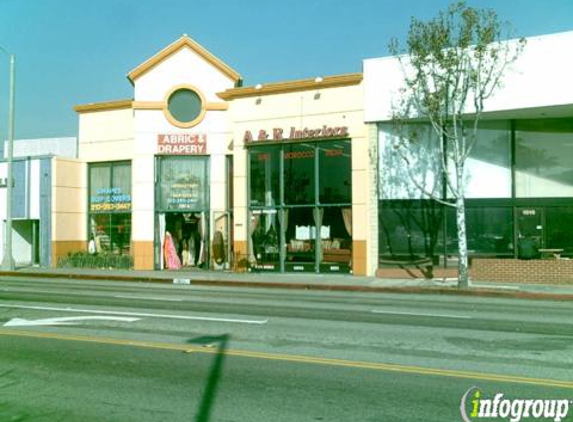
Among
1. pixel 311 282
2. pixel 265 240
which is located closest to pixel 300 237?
pixel 265 240

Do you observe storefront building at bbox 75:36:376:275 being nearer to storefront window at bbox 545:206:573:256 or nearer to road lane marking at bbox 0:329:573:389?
storefront window at bbox 545:206:573:256

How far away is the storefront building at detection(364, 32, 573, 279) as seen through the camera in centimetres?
2133

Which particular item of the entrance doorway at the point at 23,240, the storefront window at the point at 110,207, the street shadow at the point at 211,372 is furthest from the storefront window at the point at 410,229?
the entrance doorway at the point at 23,240

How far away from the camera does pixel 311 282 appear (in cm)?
2173

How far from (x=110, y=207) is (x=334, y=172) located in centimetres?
1098

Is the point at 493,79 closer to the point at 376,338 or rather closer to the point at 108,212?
the point at 376,338

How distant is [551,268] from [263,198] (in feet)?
35.6

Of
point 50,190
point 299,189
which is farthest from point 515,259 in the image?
point 50,190

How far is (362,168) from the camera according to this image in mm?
23500

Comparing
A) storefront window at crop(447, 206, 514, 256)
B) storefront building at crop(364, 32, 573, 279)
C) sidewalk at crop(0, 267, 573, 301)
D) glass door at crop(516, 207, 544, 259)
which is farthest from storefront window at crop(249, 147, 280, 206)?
glass door at crop(516, 207, 544, 259)

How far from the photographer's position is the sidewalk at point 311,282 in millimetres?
18562

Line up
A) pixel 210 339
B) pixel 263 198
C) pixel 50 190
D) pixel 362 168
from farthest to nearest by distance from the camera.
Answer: pixel 50 190 → pixel 263 198 → pixel 362 168 → pixel 210 339

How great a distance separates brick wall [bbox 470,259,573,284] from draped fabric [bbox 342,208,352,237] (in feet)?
15.3

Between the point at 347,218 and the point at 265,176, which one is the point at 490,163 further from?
the point at 265,176
